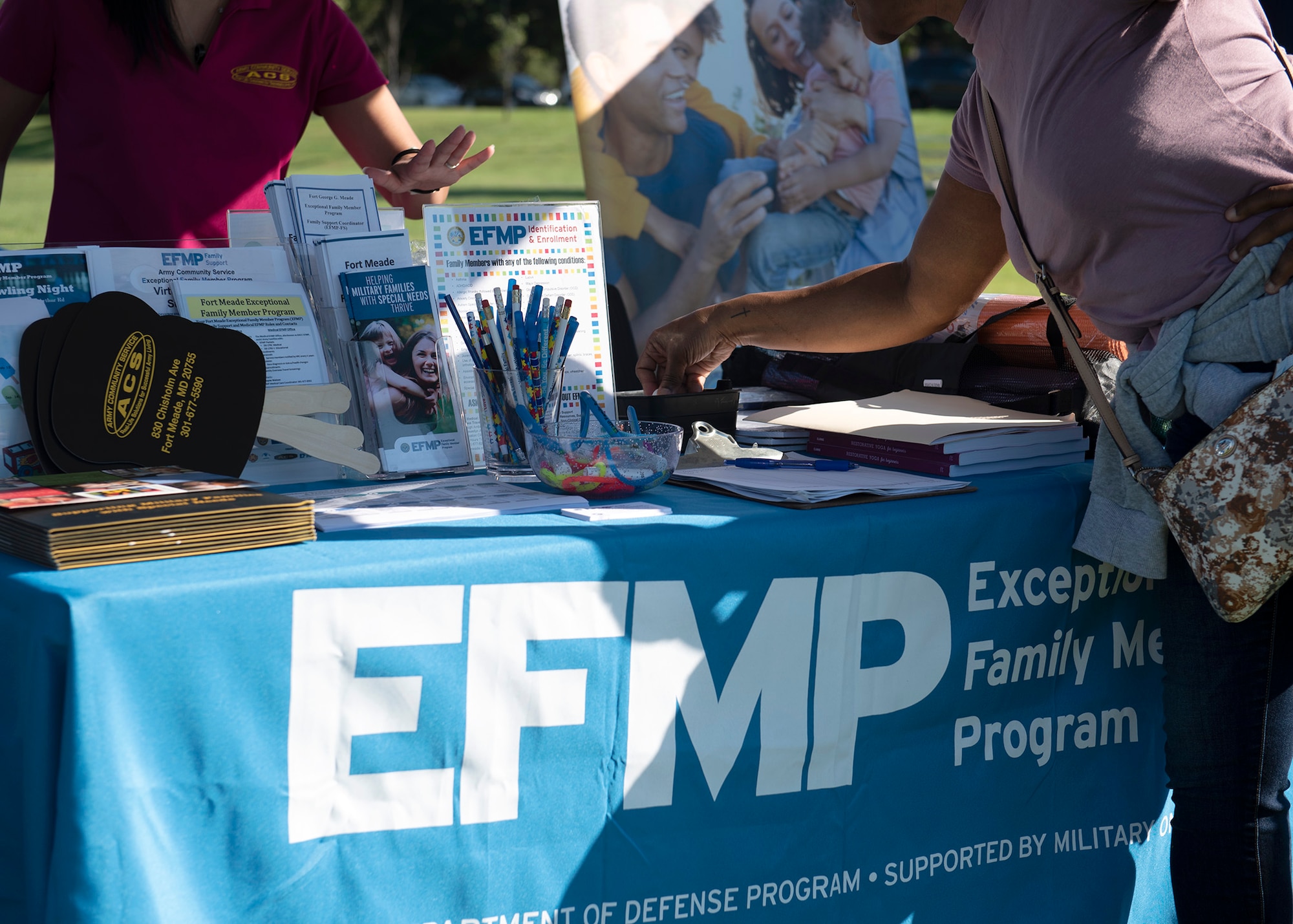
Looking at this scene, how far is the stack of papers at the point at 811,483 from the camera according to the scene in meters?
1.36

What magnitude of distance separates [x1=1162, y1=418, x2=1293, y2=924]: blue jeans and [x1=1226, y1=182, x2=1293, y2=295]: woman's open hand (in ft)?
0.64

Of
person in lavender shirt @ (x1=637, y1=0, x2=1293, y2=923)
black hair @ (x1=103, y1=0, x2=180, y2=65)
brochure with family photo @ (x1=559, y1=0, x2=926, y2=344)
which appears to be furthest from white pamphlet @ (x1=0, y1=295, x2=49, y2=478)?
brochure with family photo @ (x1=559, y1=0, x2=926, y2=344)

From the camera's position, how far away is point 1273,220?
121cm

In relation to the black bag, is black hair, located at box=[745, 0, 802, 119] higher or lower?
higher

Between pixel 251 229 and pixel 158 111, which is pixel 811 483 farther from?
pixel 158 111

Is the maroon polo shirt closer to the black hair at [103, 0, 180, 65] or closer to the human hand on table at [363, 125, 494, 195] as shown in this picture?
the black hair at [103, 0, 180, 65]

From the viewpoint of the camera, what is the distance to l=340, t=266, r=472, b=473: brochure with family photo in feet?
4.86

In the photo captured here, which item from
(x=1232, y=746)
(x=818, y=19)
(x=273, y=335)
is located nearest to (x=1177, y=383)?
(x=1232, y=746)

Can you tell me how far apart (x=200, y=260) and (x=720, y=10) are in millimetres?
2453

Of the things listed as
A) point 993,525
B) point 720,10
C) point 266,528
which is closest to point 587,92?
point 720,10

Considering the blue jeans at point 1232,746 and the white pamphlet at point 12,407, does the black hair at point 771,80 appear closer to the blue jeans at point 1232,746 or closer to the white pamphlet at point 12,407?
the blue jeans at point 1232,746

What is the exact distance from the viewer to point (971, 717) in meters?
1.44

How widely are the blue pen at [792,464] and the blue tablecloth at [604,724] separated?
0.17 m

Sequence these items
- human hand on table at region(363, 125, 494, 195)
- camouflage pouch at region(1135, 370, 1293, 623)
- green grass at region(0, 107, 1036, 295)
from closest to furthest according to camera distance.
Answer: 1. camouflage pouch at region(1135, 370, 1293, 623)
2. human hand on table at region(363, 125, 494, 195)
3. green grass at region(0, 107, 1036, 295)
